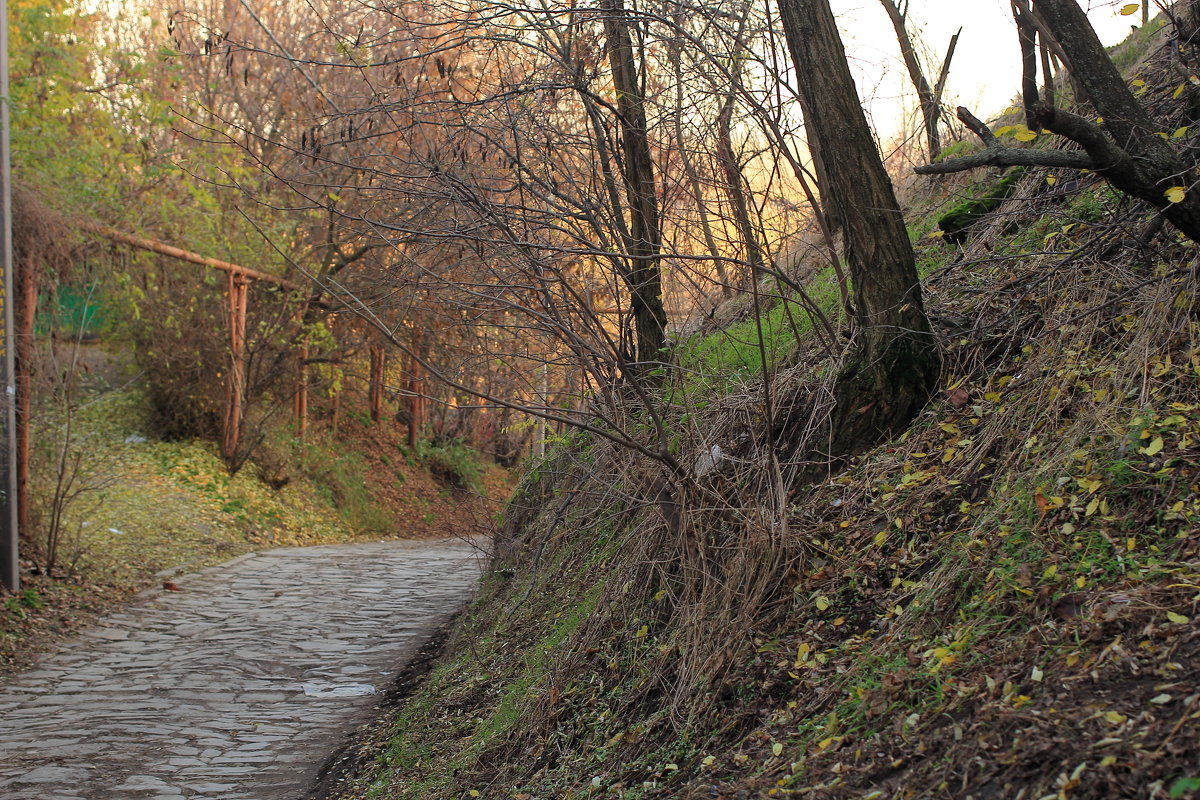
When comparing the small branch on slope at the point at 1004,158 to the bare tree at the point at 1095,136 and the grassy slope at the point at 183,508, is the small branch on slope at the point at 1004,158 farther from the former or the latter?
the grassy slope at the point at 183,508

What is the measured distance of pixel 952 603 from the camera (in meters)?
3.97

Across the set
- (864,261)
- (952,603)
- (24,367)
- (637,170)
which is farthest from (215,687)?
(952,603)

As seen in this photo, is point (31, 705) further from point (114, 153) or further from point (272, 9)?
point (272, 9)

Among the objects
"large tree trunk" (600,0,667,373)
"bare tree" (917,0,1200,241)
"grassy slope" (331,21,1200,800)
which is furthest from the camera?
"large tree trunk" (600,0,667,373)

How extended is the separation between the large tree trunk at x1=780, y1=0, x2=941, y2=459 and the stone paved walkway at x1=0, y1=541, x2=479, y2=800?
3888mm

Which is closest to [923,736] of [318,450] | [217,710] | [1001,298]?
[1001,298]

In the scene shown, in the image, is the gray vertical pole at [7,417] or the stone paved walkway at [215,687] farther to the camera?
the gray vertical pole at [7,417]

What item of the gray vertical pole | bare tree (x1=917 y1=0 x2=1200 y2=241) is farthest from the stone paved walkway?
bare tree (x1=917 y1=0 x2=1200 y2=241)

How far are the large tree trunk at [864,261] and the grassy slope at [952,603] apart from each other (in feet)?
0.66

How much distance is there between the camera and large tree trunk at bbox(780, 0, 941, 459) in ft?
18.3

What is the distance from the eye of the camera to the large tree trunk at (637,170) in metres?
7.04

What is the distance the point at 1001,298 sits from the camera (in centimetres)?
589

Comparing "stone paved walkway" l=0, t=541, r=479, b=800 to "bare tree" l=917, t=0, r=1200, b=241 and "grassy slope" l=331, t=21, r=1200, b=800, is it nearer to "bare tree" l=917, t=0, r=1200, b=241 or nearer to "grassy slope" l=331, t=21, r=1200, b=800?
"grassy slope" l=331, t=21, r=1200, b=800

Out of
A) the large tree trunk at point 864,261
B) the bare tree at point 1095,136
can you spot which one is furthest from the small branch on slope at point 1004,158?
the large tree trunk at point 864,261
